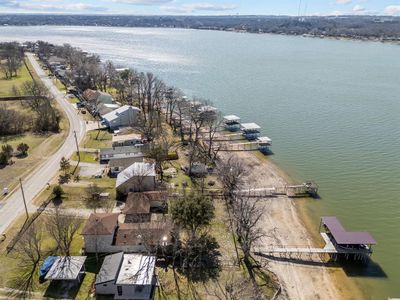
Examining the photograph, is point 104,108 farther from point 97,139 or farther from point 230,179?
point 230,179

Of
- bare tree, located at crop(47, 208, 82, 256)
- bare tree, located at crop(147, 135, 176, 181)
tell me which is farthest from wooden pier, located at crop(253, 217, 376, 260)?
bare tree, located at crop(147, 135, 176, 181)

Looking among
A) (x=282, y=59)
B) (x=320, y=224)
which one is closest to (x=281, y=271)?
(x=320, y=224)

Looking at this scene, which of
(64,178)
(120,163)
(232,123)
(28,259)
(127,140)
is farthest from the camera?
(232,123)

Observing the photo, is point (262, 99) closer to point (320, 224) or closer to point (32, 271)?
point (320, 224)

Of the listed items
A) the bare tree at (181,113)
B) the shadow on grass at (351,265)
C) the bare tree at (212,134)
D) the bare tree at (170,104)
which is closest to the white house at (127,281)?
the shadow on grass at (351,265)

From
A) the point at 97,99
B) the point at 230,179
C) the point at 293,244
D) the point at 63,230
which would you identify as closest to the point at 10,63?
the point at 97,99

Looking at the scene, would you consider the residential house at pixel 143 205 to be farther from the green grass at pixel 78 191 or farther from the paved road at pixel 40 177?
the paved road at pixel 40 177
